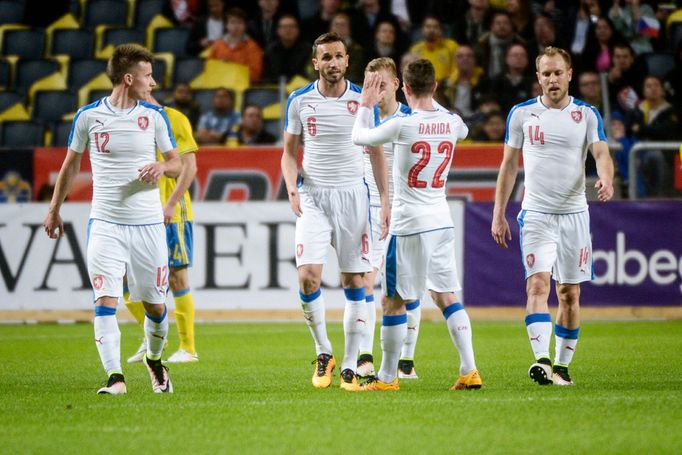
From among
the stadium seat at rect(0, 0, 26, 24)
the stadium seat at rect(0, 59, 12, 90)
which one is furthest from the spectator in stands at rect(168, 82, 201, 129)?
the stadium seat at rect(0, 0, 26, 24)

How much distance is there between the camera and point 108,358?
27.2 ft

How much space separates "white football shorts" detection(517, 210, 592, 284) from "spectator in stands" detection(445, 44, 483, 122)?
785 centimetres

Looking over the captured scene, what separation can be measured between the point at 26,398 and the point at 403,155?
115 inches

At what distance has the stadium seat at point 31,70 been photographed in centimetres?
2016

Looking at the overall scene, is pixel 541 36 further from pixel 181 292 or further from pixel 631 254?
pixel 181 292

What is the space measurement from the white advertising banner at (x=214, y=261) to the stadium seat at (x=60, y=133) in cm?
253

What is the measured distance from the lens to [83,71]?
19828mm

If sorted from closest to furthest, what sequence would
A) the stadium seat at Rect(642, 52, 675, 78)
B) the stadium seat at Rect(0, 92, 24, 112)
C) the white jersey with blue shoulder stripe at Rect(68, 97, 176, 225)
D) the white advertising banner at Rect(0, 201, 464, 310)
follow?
the white jersey with blue shoulder stripe at Rect(68, 97, 176, 225) → the white advertising banner at Rect(0, 201, 464, 310) → the stadium seat at Rect(642, 52, 675, 78) → the stadium seat at Rect(0, 92, 24, 112)

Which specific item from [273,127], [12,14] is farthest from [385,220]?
[12,14]

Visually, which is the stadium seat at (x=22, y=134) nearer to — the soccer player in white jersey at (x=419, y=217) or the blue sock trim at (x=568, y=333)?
the soccer player in white jersey at (x=419, y=217)

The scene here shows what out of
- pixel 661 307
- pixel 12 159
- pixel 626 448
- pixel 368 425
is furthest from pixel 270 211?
pixel 626 448

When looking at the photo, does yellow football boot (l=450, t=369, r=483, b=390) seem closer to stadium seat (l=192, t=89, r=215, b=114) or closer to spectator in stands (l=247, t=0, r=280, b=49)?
stadium seat (l=192, t=89, r=215, b=114)

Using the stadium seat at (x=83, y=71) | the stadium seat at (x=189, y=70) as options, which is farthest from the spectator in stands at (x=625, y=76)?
the stadium seat at (x=83, y=71)

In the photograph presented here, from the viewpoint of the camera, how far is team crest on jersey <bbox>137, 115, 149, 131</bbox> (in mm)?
8375
